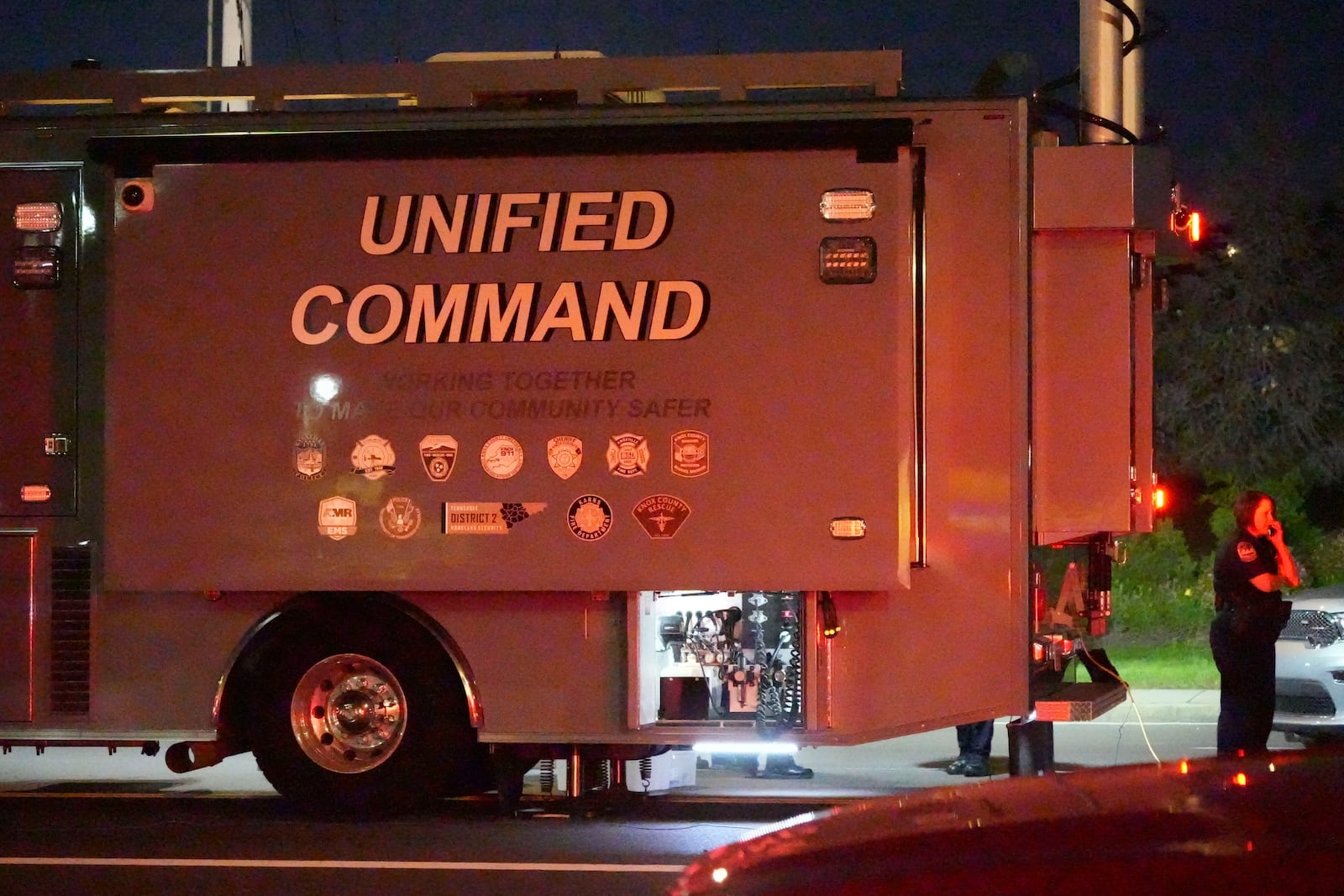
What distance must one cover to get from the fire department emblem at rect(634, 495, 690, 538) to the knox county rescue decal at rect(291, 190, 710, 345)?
754 millimetres

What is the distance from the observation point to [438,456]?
7.18 m

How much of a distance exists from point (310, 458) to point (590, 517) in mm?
1381

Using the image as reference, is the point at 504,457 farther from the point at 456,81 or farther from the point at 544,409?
the point at 456,81

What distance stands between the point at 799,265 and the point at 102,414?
3.47 metres

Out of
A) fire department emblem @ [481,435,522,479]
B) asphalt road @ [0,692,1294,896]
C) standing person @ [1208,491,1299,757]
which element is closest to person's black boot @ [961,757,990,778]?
asphalt road @ [0,692,1294,896]

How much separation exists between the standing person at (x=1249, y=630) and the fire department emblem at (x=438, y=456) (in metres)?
A: 4.46

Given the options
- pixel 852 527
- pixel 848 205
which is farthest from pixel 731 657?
pixel 848 205

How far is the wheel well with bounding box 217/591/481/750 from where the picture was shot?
24.0ft

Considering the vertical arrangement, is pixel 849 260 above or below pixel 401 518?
above

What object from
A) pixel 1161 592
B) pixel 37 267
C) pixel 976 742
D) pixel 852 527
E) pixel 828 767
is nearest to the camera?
pixel 852 527

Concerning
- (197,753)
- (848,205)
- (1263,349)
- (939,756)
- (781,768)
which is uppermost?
(1263,349)

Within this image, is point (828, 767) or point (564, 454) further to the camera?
point (828, 767)

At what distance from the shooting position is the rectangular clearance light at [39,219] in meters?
7.57

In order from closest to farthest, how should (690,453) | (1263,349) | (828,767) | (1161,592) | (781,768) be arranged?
(690,453), (781,768), (828,767), (1161,592), (1263,349)
